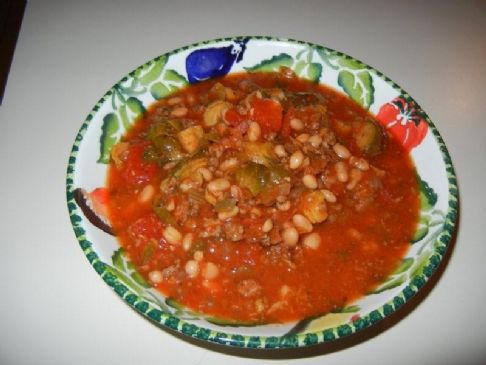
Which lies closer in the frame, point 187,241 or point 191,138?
point 187,241

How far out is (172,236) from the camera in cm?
261

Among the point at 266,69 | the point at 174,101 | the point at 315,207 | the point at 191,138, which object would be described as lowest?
the point at 315,207

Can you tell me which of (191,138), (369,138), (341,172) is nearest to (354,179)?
(341,172)

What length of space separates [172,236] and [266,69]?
1669 mm

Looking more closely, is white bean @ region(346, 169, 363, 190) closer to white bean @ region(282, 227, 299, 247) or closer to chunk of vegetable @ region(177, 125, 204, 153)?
white bean @ region(282, 227, 299, 247)

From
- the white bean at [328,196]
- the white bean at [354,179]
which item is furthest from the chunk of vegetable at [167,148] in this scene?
the white bean at [354,179]

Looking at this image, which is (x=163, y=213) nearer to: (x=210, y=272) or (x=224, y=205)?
(x=224, y=205)

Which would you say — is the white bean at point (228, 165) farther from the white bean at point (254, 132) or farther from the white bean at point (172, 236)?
the white bean at point (172, 236)

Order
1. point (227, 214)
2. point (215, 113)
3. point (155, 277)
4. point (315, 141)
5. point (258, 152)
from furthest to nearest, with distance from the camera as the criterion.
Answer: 1. point (215, 113)
2. point (315, 141)
3. point (258, 152)
4. point (227, 214)
5. point (155, 277)

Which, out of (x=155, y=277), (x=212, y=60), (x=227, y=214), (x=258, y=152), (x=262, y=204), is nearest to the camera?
(x=155, y=277)

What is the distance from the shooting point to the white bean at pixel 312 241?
2.62 metres

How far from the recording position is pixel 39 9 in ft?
15.5

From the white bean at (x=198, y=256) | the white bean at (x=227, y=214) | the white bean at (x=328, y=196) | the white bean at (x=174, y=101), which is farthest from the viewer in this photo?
the white bean at (x=174, y=101)

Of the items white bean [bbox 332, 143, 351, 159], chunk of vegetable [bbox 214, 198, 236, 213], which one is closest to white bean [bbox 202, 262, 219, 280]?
chunk of vegetable [bbox 214, 198, 236, 213]
